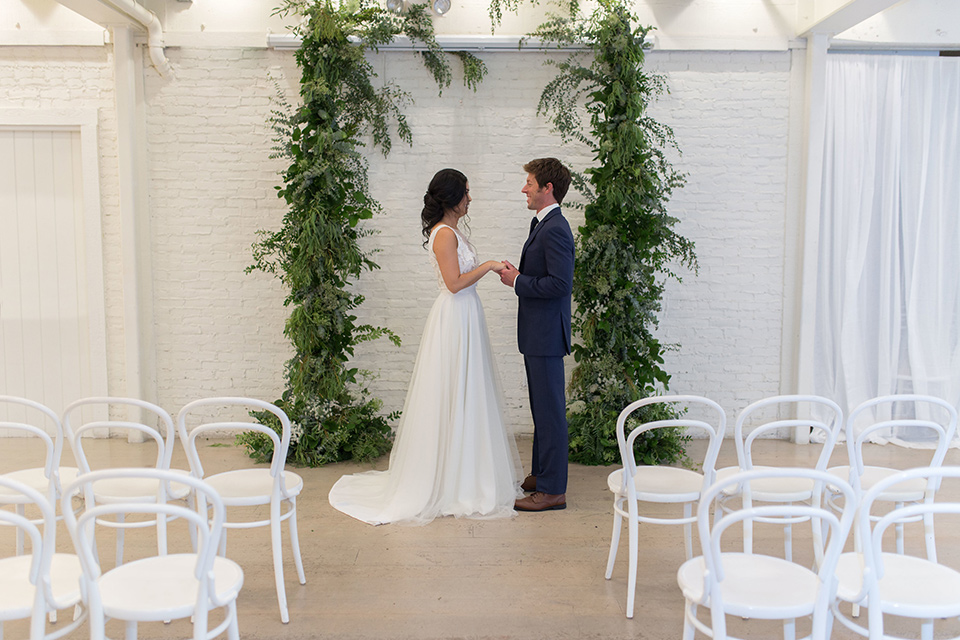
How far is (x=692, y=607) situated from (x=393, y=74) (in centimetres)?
423

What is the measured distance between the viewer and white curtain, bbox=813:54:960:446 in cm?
537

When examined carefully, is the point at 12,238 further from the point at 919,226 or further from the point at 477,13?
the point at 919,226

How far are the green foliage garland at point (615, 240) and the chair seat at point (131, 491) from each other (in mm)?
2693

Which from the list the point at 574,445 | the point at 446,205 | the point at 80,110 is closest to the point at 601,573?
the point at 574,445

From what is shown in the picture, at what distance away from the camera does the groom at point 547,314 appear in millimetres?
3891

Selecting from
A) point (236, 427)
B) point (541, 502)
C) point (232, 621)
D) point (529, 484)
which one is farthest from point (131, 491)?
point (529, 484)

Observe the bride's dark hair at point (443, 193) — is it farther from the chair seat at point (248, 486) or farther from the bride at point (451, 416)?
the chair seat at point (248, 486)

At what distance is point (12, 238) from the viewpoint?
5492 mm

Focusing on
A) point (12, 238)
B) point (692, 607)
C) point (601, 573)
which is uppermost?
point (12, 238)

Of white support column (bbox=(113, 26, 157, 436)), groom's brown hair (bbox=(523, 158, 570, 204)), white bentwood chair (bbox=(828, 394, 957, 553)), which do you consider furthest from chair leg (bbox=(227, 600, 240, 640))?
white support column (bbox=(113, 26, 157, 436))

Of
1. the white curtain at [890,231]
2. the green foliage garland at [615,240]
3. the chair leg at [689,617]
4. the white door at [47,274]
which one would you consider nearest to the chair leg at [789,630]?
the chair leg at [689,617]

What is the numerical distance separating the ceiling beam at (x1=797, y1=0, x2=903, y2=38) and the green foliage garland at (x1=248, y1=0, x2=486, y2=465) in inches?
87.5

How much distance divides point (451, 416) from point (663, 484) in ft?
4.36

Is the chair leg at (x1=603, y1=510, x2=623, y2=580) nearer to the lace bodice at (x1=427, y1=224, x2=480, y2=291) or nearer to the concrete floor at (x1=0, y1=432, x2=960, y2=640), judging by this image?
the concrete floor at (x1=0, y1=432, x2=960, y2=640)
